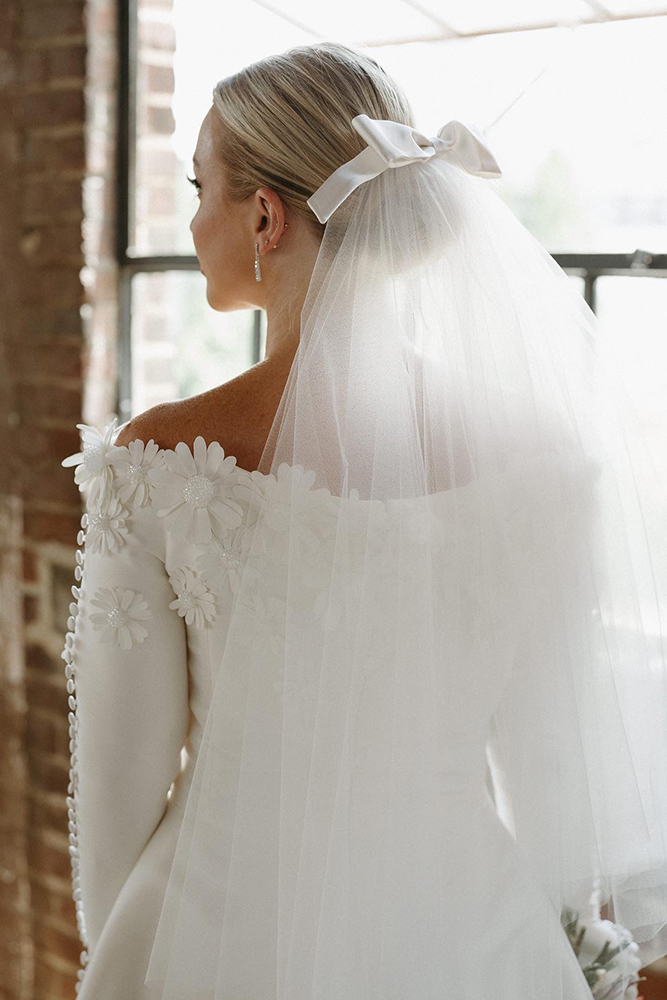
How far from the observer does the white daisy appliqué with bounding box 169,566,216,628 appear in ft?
3.51

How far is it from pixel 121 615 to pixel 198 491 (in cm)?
17

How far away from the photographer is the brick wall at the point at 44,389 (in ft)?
6.51

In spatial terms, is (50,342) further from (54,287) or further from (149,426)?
(149,426)

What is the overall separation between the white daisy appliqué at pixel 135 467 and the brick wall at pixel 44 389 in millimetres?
1015

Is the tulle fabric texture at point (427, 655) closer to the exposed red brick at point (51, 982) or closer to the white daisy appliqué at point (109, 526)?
the white daisy appliqué at point (109, 526)

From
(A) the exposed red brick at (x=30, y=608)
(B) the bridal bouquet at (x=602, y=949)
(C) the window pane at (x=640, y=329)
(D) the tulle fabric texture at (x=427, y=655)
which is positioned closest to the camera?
(D) the tulle fabric texture at (x=427, y=655)

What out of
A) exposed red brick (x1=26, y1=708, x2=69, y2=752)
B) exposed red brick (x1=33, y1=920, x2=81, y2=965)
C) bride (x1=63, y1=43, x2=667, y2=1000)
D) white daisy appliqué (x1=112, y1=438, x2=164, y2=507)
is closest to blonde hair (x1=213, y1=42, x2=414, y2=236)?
bride (x1=63, y1=43, x2=667, y2=1000)

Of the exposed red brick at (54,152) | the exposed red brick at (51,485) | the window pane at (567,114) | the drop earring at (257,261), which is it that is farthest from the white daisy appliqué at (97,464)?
the exposed red brick at (54,152)

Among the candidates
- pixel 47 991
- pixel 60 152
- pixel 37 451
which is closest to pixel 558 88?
pixel 60 152

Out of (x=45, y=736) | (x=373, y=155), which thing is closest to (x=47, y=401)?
(x=45, y=736)

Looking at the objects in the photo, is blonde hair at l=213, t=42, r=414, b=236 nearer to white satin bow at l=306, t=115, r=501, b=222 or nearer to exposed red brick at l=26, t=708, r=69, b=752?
white satin bow at l=306, t=115, r=501, b=222

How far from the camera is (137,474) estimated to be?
3.48ft

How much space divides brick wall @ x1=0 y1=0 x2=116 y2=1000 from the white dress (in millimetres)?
950

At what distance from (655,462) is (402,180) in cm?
43
